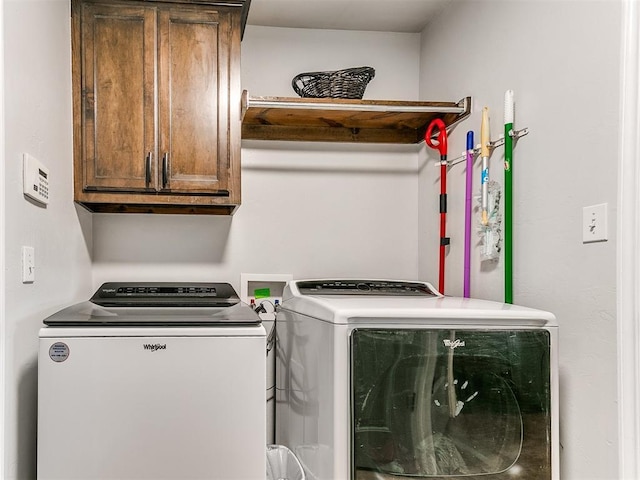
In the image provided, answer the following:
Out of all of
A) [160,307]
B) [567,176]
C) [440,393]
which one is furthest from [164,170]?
[567,176]

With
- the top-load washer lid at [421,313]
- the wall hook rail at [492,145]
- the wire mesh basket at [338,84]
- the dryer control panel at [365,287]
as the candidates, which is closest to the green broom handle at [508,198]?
the wall hook rail at [492,145]

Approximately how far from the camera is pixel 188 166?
2416 millimetres

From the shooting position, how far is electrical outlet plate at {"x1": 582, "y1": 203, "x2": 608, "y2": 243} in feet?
5.20

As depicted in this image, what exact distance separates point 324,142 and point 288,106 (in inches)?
18.7

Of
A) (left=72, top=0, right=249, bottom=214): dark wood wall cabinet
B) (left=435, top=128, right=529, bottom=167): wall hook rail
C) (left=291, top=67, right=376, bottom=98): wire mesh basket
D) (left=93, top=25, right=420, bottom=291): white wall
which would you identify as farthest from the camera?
(left=93, top=25, right=420, bottom=291): white wall

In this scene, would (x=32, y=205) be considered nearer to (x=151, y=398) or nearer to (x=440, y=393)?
(x=151, y=398)

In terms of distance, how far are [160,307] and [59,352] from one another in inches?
17.5

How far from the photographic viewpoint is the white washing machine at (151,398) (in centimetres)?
171

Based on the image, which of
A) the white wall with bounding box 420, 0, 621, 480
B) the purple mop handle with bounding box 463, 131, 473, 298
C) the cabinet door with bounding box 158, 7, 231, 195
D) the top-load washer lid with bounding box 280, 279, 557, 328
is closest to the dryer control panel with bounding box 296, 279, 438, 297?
the purple mop handle with bounding box 463, 131, 473, 298

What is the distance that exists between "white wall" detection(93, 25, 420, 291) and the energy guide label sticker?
0.99 m

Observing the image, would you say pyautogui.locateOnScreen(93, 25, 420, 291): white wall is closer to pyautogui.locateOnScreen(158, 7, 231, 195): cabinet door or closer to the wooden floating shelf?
the wooden floating shelf

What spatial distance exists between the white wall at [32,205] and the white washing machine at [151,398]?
8cm

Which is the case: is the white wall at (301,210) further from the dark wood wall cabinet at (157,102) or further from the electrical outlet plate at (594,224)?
the electrical outlet plate at (594,224)

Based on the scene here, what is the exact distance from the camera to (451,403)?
1721mm
